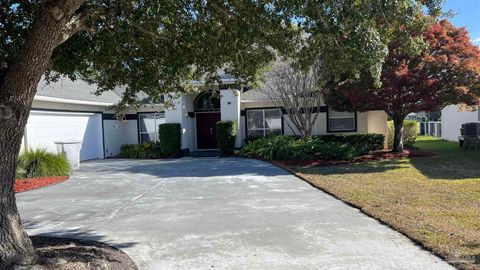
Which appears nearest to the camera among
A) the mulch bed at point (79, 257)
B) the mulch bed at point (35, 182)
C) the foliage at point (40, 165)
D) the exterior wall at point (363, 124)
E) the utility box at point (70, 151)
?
the mulch bed at point (79, 257)

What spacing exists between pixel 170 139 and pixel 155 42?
47.8 ft

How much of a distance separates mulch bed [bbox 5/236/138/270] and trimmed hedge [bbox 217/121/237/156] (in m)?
14.9

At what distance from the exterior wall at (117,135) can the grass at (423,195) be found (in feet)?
40.0

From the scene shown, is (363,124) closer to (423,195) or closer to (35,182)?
(423,195)

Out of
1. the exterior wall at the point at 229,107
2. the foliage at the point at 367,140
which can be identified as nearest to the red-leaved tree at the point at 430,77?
the foliage at the point at 367,140

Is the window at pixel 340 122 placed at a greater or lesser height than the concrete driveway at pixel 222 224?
greater

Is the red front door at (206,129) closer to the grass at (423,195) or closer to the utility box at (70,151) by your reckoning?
the utility box at (70,151)

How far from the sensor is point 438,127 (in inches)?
1348

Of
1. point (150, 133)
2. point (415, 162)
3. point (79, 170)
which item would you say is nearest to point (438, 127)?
point (415, 162)

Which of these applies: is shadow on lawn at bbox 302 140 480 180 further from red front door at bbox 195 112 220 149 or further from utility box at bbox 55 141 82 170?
red front door at bbox 195 112 220 149

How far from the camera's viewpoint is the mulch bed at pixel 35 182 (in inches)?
490

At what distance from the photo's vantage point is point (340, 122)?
23.1m

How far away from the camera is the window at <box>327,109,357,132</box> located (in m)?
23.0

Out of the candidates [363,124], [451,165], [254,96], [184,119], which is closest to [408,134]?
[363,124]
